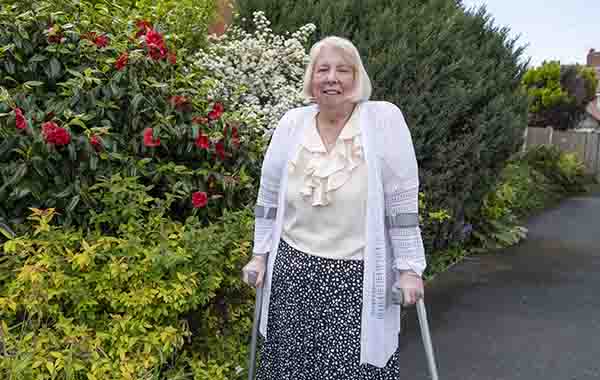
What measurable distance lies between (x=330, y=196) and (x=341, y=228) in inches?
5.5

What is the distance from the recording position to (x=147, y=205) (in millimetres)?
3523

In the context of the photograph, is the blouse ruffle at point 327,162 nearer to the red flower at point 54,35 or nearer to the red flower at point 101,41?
the red flower at point 101,41

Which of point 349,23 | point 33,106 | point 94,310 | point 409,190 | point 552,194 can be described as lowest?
point 552,194

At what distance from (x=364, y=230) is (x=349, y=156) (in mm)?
309

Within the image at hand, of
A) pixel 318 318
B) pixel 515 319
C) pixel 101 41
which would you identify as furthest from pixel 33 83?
pixel 515 319

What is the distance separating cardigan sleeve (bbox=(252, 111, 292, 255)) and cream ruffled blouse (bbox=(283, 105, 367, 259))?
9 centimetres

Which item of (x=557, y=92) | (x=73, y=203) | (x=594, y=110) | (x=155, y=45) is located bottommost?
(x=594, y=110)

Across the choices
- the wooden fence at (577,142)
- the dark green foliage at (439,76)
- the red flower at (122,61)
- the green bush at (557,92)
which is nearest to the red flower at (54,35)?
the red flower at (122,61)

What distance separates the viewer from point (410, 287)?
2.49 m

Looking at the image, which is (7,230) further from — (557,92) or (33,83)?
(557,92)

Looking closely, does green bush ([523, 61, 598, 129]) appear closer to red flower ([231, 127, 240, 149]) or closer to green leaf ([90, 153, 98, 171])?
red flower ([231, 127, 240, 149])

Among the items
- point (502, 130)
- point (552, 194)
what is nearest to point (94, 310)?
point (502, 130)

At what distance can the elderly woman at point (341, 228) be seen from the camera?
2.50 metres

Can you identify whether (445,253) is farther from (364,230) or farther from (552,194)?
(552,194)
